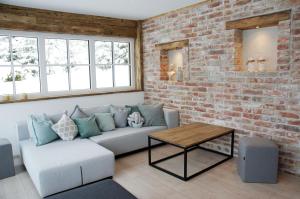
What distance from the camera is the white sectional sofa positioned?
2619 millimetres

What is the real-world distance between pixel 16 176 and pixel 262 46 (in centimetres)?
390

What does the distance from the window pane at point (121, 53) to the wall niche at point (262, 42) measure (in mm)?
2413

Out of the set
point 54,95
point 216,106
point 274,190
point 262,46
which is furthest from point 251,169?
point 54,95

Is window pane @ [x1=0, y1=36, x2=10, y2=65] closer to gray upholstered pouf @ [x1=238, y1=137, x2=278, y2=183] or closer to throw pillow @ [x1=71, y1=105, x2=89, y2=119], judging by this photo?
throw pillow @ [x1=71, y1=105, x2=89, y2=119]

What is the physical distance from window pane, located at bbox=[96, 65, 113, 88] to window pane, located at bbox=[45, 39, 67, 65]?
0.72m

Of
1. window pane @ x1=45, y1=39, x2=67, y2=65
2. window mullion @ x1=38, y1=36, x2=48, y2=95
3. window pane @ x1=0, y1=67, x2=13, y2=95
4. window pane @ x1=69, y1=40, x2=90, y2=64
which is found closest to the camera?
window pane @ x1=0, y1=67, x2=13, y2=95

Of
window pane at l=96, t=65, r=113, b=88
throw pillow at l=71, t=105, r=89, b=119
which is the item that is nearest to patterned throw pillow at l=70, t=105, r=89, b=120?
throw pillow at l=71, t=105, r=89, b=119

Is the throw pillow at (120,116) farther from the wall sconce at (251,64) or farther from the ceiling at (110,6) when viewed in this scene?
the wall sconce at (251,64)

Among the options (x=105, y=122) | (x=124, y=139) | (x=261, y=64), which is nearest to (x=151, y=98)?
(x=105, y=122)

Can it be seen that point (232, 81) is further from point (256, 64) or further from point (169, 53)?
point (169, 53)

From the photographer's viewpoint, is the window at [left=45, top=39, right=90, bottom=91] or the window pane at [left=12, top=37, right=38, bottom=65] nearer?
the window pane at [left=12, top=37, right=38, bottom=65]

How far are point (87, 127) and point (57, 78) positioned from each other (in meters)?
1.33

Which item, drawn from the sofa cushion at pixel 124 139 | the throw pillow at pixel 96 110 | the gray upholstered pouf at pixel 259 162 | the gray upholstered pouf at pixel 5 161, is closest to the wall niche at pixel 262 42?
the gray upholstered pouf at pixel 259 162

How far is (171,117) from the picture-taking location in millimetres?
4406
